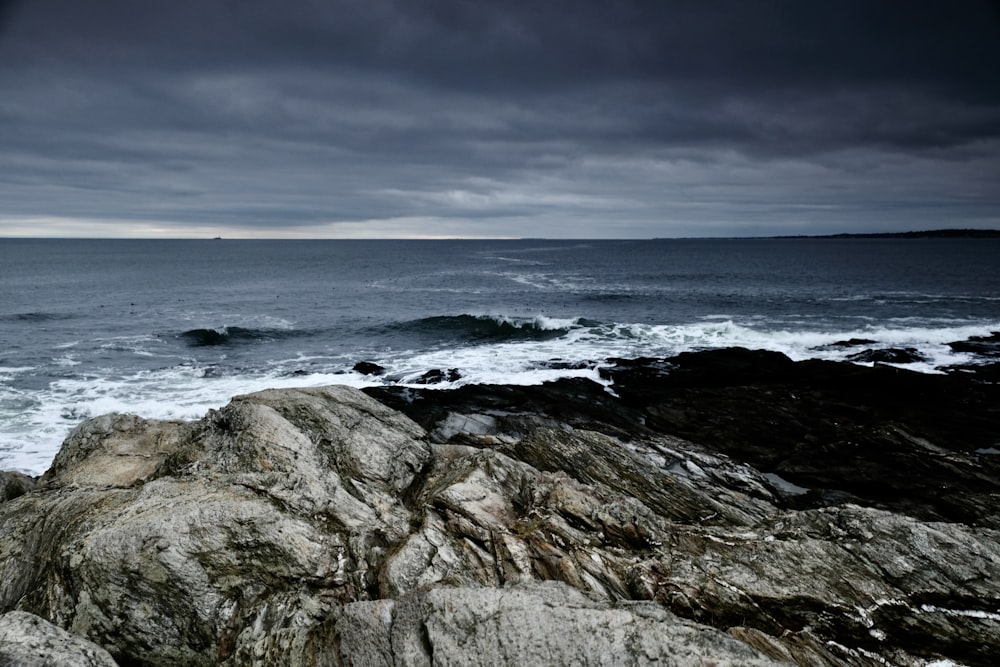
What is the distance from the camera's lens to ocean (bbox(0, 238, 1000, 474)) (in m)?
30.9

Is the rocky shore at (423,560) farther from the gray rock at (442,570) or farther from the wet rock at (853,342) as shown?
the wet rock at (853,342)

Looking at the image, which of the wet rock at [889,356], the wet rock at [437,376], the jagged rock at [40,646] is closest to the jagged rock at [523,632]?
the jagged rock at [40,646]

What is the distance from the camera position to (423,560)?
9.09m

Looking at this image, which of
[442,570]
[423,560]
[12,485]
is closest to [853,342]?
[442,570]

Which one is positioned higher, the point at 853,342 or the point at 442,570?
the point at 442,570

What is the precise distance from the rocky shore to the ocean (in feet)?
44.1

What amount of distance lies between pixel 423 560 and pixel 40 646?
15.9 ft

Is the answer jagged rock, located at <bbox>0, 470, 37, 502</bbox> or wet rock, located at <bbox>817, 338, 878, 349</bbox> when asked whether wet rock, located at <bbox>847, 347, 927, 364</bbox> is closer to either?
wet rock, located at <bbox>817, 338, 878, 349</bbox>

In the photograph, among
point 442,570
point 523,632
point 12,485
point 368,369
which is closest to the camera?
point 523,632

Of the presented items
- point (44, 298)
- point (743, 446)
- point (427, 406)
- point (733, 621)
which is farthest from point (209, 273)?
point (733, 621)

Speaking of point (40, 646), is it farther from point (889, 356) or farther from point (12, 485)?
point (889, 356)

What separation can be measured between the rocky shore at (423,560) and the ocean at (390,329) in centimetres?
1343

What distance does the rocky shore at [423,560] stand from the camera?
7086 mm

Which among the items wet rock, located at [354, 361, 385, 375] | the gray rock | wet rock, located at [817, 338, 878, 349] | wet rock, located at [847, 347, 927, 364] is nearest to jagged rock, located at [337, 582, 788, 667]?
the gray rock
